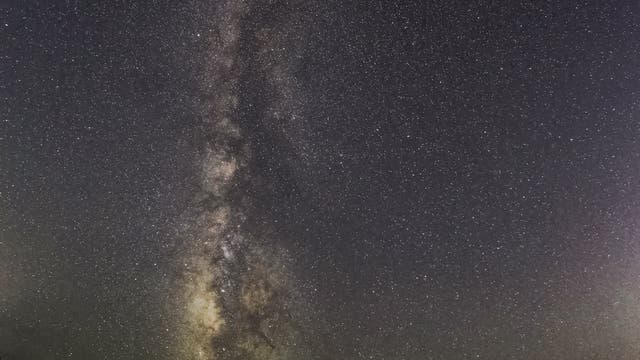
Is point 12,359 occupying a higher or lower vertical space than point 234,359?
higher

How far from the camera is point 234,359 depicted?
7785mm

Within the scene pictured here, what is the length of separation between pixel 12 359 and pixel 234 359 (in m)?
6.37

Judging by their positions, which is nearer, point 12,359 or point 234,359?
point 234,359

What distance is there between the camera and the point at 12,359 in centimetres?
1048
